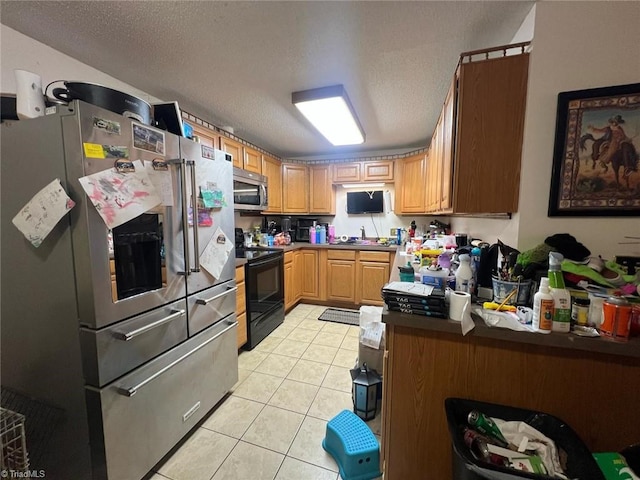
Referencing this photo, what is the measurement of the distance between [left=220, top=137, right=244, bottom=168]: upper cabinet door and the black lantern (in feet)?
7.72

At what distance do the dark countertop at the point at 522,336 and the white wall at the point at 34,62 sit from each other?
2342 millimetres

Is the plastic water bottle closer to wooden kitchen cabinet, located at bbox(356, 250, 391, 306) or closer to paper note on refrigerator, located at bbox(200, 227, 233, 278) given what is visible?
paper note on refrigerator, located at bbox(200, 227, 233, 278)

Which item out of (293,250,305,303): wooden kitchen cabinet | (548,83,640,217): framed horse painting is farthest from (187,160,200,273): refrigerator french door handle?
(293,250,305,303): wooden kitchen cabinet

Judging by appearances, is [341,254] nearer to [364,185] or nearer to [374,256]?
[374,256]

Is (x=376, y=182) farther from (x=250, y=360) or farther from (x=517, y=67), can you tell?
(x=250, y=360)

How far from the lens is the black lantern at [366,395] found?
5.09 feet

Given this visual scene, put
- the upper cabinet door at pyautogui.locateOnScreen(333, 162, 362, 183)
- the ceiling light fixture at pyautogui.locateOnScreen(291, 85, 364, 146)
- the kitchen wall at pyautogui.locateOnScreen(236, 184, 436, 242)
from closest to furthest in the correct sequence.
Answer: the ceiling light fixture at pyautogui.locateOnScreen(291, 85, 364, 146) < the upper cabinet door at pyautogui.locateOnScreen(333, 162, 362, 183) < the kitchen wall at pyautogui.locateOnScreen(236, 184, 436, 242)

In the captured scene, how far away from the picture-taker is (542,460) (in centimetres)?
76

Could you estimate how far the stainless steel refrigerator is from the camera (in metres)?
1.01

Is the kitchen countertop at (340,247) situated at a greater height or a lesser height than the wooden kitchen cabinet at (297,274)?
greater

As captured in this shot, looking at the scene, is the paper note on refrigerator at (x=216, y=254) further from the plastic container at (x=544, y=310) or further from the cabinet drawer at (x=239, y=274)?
the plastic container at (x=544, y=310)

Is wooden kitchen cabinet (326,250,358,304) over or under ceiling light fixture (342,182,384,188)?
under

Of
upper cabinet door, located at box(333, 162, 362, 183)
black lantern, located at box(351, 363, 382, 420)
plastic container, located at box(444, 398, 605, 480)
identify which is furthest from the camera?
upper cabinet door, located at box(333, 162, 362, 183)

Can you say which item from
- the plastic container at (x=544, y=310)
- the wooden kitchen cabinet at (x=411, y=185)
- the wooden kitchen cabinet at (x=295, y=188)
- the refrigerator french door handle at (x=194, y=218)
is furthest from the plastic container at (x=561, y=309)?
the wooden kitchen cabinet at (x=295, y=188)
